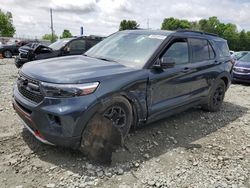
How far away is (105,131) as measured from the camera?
381 cm

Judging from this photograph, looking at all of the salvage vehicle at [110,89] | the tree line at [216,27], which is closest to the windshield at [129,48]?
the salvage vehicle at [110,89]

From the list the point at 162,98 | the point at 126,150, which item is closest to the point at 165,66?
the point at 162,98

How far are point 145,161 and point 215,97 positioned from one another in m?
3.23

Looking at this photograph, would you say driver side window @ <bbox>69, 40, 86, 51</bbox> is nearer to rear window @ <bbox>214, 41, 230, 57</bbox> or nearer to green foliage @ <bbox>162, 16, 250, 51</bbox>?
rear window @ <bbox>214, 41, 230, 57</bbox>

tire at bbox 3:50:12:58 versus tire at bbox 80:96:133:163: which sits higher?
tire at bbox 3:50:12:58

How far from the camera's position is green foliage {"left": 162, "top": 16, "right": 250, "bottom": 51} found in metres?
59.2

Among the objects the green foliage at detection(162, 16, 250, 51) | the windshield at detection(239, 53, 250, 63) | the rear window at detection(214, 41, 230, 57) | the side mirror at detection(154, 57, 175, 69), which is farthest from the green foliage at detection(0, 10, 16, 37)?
the side mirror at detection(154, 57, 175, 69)

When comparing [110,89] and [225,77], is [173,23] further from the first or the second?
[110,89]

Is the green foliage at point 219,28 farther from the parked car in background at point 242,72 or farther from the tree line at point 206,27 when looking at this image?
the parked car in background at point 242,72

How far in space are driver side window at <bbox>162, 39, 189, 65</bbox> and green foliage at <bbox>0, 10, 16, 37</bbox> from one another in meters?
60.1

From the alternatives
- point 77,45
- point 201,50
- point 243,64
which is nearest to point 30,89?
point 201,50

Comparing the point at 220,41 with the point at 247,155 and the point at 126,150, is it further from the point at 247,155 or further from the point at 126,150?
the point at 126,150

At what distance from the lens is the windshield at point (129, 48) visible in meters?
4.54

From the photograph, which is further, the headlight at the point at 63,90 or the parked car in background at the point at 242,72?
the parked car in background at the point at 242,72
